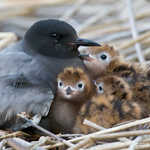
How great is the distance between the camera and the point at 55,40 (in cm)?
640

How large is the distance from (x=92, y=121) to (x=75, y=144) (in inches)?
18.7

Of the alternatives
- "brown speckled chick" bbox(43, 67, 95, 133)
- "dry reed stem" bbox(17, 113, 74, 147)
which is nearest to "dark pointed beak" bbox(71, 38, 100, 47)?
"brown speckled chick" bbox(43, 67, 95, 133)

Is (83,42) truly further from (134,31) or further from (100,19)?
(100,19)

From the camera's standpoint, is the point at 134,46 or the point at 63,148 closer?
the point at 63,148

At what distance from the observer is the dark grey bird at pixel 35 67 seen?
575cm

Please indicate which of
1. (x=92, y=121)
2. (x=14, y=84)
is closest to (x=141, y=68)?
(x=92, y=121)

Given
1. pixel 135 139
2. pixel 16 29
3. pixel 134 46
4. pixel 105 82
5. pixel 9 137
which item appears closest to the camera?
pixel 135 139

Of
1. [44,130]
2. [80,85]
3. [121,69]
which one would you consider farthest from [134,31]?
[44,130]

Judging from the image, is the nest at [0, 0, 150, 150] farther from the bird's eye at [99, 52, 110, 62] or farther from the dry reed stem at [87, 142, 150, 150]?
the bird's eye at [99, 52, 110, 62]

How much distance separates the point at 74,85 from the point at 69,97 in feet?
0.42

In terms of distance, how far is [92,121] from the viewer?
5.50 metres

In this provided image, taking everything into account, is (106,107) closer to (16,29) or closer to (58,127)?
(58,127)

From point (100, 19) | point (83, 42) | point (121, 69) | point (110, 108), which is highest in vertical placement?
point (100, 19)

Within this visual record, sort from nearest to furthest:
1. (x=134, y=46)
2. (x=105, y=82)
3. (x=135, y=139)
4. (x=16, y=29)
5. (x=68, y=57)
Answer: (x=135, y=139)
(x=105, y=82)
(x=68, y=57)
(x=134, y=46)
(x=16, y=29)
